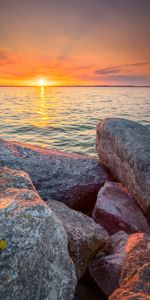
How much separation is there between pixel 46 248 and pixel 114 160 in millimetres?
4027

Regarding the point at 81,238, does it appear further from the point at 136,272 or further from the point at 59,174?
the point at 59,174

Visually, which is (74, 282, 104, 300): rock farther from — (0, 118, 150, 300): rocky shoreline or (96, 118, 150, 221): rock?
(96, 118, 150, 221): rock

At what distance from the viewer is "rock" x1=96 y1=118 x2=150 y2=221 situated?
5324 mm

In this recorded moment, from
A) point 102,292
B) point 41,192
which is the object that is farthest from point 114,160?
point 102,292

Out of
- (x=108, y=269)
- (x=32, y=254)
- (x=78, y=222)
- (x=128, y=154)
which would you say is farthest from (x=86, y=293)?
(x=128, y=154)

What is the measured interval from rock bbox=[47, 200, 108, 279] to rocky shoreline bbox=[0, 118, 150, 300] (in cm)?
1

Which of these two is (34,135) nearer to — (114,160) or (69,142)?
(69,142)

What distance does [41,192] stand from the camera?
621 cm

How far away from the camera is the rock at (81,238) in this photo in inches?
153

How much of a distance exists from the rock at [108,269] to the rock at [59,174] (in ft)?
A: 7.16

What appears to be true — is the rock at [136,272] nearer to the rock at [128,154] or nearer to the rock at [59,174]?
the rock at [128,154]

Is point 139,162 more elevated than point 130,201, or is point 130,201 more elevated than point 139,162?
point 139,162

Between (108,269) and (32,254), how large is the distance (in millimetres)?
1791

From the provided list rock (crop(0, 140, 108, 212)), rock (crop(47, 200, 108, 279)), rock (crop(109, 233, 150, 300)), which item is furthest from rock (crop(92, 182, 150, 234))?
rock (crop(109, 233, 150, 300))
